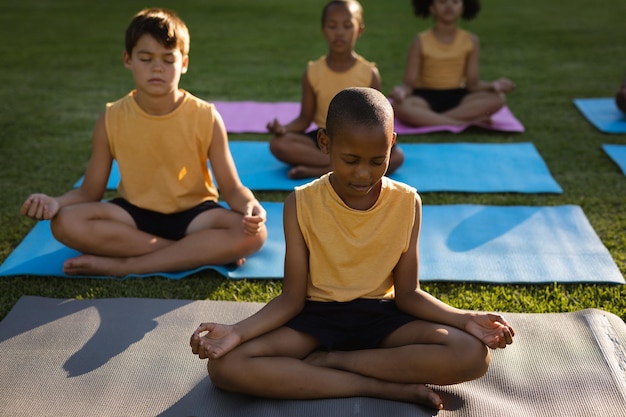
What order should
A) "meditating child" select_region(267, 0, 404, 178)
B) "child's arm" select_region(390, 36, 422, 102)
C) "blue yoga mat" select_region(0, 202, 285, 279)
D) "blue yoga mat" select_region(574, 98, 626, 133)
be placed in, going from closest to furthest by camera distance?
1. "blue yoga mat" select_region(0, 202, 285, 279)
2. "meditating child" select_region(267, 0, 404, 178)
3. "blue yoga mat" select_region(574, 98, 626, 133)
4. "child's arm" select_region(390, 36, 422, 102)

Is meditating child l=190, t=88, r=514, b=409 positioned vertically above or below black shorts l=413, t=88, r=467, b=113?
above

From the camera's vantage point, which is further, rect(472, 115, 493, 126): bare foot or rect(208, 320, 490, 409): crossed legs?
rect(472, 115, 493, 126): bare foot

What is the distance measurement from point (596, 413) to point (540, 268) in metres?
1.02

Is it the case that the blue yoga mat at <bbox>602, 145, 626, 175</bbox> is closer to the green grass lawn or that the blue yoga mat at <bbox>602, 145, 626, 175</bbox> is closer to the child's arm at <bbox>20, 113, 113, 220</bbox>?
the green grass lawn

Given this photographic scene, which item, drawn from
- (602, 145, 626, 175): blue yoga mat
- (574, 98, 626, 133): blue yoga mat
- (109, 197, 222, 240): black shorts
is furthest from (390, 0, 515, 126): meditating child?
(109, 197, 222, 240): black shorts

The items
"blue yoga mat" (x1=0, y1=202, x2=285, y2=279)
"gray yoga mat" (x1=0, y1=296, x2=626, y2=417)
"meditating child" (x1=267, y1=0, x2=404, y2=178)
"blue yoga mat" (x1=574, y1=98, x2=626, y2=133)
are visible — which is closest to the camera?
"gray yoga mat" (x1=0, y1=296, x2=626, y2=417)

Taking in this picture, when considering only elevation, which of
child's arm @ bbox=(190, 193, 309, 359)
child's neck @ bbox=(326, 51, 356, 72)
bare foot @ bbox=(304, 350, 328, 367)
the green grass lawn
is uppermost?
child's neck @ bbox=(326, 51, 356, 72)

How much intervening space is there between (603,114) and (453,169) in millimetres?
1627

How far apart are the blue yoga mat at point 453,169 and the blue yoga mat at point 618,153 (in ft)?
1.37

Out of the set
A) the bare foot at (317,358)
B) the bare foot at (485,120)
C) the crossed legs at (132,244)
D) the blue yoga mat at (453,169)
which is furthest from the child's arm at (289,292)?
the bare foot at (485,120)

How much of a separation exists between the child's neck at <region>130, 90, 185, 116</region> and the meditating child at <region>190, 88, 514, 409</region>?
1.09m

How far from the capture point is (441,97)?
5270 mm

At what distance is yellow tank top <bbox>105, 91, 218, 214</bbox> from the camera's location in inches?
126

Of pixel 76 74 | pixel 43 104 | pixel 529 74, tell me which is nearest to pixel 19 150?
pixel 43 104
